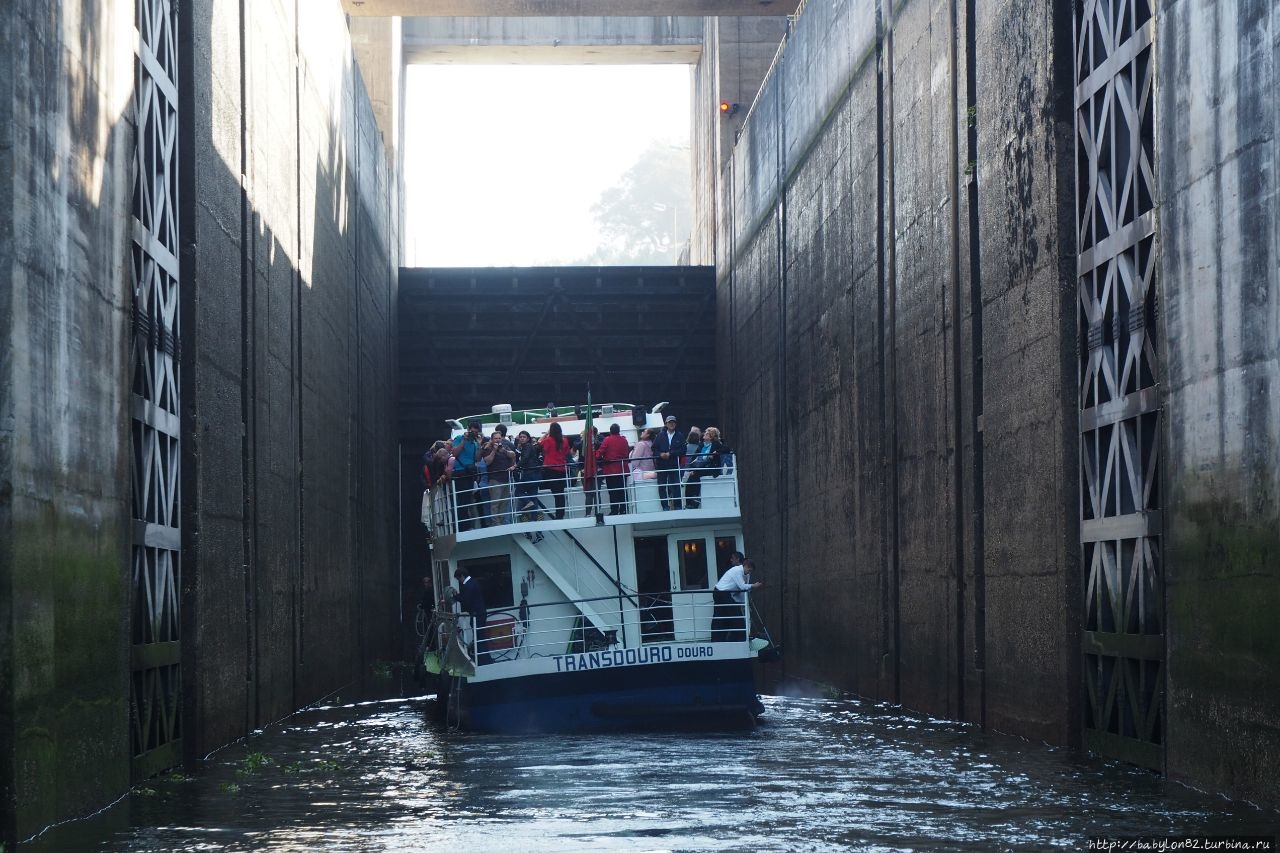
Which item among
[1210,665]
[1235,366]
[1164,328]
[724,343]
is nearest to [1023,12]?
[1164,328]

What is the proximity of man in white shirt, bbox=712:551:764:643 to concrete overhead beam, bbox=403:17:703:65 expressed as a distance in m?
25.2

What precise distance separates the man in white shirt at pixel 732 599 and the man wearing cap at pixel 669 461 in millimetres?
1084

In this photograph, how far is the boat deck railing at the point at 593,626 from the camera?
1811 cm

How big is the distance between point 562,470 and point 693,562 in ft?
6.05

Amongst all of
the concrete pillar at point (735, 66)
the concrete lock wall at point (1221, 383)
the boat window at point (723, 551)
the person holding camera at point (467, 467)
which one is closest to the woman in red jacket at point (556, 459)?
the person holding camera at point (467, 467)

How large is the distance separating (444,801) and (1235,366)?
6610 mm

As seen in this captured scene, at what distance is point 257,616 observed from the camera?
1839cm

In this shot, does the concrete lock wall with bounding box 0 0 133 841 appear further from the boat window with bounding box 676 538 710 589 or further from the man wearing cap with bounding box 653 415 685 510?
the man wearing cap with bounding box 653 415 685 510

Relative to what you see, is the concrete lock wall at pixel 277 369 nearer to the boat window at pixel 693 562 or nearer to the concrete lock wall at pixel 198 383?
the concrete lock wall at pixel 198 383

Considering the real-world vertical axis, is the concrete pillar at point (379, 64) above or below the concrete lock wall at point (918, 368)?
above

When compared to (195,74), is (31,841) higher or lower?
lower

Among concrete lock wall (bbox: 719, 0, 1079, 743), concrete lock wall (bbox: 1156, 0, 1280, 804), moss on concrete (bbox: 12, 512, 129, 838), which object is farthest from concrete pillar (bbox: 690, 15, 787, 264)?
moss on concrete (bbox: 12, 512, 129, 838)

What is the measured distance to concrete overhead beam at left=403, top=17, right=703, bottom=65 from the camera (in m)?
41.2

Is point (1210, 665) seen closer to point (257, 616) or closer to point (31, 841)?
→ point (31, 841)
